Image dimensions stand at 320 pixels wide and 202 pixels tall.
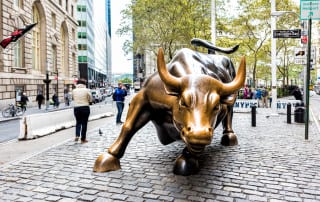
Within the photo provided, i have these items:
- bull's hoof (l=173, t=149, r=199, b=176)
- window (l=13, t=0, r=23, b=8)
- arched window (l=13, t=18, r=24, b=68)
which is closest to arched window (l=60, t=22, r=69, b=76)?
arched window (l=13, t=18, r=24, b=68)

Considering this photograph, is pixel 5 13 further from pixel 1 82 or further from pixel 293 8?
pixel 293 8

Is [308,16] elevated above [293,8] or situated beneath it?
situated beneath

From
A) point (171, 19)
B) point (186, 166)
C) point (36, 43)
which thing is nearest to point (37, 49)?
point (36, 43)

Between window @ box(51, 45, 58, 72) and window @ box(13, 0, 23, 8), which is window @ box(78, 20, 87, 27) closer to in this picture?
window @ box(51, 45, 58, 72)

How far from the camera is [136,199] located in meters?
4.34

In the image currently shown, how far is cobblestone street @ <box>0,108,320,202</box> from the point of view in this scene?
451 cm

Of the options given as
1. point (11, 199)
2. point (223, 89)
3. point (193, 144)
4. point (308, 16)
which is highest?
point (308, 16)

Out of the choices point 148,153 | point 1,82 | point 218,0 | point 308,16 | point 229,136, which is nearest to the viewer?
point 148,153

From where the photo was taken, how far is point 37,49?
35375 mm

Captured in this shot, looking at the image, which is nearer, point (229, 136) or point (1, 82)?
point (229, 136)

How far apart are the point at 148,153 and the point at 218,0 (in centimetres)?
2247

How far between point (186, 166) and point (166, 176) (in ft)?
1.27

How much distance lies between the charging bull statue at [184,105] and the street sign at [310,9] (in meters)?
3.62

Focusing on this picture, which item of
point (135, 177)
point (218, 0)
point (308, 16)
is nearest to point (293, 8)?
point (218, 0)
